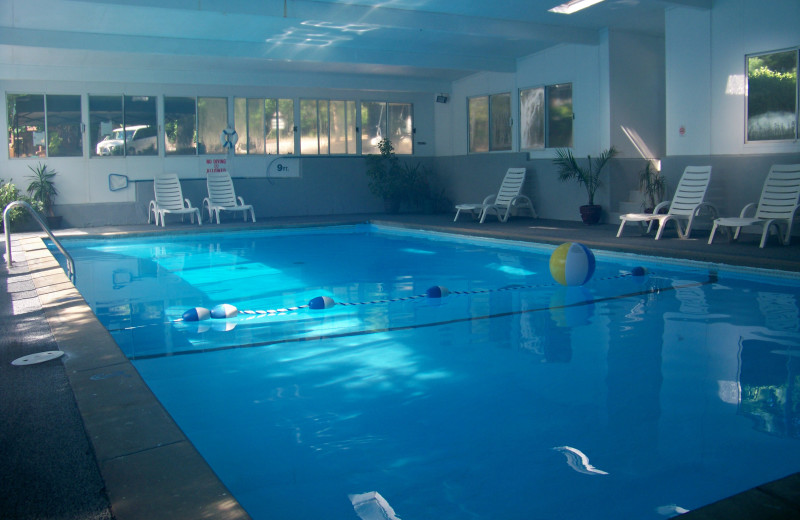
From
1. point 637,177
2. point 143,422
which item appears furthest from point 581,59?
point 143,422

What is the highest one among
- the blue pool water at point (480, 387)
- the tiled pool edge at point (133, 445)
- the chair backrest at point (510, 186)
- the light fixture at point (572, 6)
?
the light fixture at point (572, 6)

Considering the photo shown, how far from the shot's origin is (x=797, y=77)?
8.26 metres

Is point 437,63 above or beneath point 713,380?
above

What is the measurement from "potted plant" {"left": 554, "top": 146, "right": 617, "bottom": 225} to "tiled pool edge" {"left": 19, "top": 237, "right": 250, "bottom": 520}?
844cm

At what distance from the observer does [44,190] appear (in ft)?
39.8

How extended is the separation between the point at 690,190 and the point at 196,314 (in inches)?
260

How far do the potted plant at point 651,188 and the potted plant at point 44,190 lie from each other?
966cm

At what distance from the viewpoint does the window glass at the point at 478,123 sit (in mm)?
14102

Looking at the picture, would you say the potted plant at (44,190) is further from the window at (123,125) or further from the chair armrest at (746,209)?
the chair armrest at (746,209)

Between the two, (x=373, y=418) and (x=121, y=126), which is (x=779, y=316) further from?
(x=121, y=126)

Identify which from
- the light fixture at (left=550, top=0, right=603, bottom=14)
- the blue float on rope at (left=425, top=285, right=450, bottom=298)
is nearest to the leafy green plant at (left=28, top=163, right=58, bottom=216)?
the blue float on rope at (left=425, top=285, right=450, bottom=298)

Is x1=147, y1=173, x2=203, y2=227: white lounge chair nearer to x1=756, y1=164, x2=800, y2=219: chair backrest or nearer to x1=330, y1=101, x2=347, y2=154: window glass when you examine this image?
x1=330, y1=101, x2=347, y2=154: window glass

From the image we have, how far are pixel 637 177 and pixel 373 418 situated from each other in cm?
895

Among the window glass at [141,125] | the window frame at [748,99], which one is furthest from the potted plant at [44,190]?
the window frame at [748,99]
